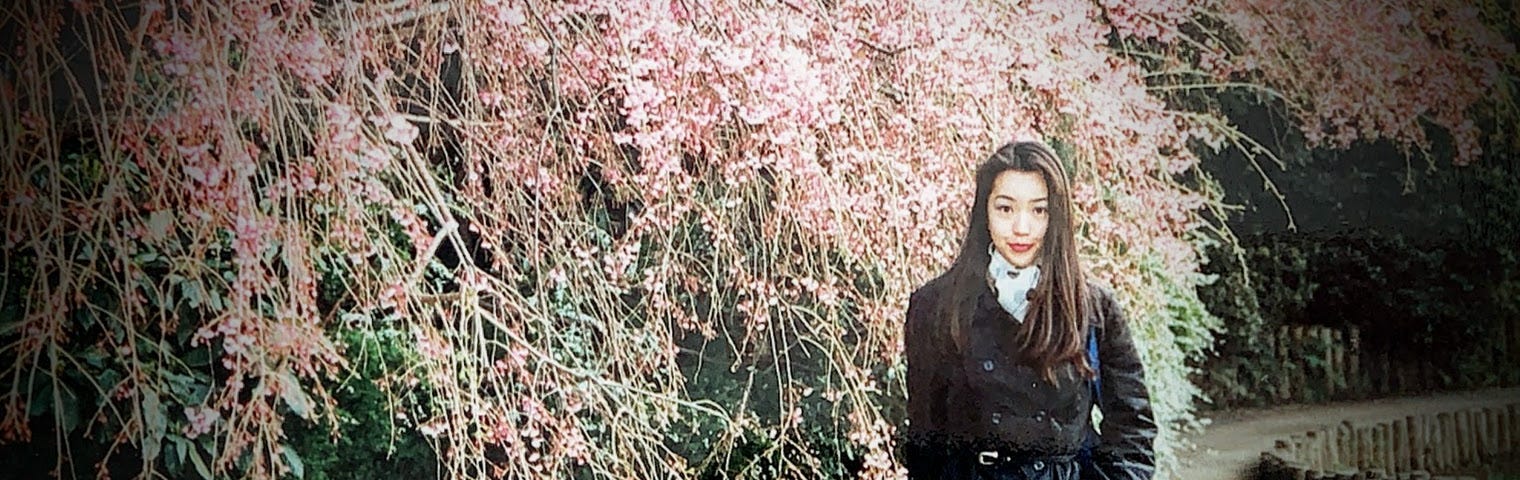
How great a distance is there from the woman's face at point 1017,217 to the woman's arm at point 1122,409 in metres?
0.16

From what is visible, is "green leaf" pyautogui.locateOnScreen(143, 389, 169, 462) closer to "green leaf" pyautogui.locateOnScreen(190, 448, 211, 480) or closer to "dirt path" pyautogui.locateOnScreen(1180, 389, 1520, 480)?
"green leaf" pyautogui.locateOnScreen(190, 448, 211, 480)

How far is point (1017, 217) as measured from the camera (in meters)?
2.44

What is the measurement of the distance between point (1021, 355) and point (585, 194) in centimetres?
80

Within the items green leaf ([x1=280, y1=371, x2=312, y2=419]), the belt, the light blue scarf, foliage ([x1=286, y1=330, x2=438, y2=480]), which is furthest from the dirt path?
green leaf ([x1=280, y1=371, x2=312, y2=419])

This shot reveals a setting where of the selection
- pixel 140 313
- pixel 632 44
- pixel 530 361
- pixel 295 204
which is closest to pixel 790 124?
pixel 632 44

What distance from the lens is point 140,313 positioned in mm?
2305

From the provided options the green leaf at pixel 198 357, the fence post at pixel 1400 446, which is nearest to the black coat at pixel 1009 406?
the fence post at pixel 1400 446

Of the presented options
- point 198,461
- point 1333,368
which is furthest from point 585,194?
point 1333,368

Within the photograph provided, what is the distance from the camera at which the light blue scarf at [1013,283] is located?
2.42 meters

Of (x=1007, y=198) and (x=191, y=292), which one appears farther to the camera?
(x=1007, y=198)

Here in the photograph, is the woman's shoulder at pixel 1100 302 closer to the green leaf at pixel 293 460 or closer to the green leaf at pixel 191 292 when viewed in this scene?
the green leaf at pixel 293 460

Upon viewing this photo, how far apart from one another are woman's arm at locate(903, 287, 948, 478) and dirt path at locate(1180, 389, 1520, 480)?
1.45 feet

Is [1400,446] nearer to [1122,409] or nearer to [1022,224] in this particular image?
[1122,409]

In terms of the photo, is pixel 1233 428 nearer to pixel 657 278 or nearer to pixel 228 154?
pixel 657 278
